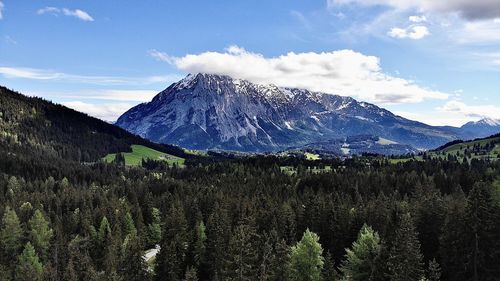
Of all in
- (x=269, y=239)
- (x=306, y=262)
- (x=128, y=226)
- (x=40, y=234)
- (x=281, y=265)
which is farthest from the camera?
(x=128, y=226)

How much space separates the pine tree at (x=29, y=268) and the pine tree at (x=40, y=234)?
1136 cm

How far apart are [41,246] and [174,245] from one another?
5582 centimetres

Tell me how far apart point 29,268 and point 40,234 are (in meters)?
27.5

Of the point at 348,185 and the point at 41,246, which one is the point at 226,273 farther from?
the point at 348,185

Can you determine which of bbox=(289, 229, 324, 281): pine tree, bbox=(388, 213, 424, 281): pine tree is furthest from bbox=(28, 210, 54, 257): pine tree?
bbox=(388, 213, 424, 281): pine tree

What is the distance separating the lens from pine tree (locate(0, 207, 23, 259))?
120 m

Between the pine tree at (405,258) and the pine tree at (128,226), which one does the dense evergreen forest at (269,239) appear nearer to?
the pine tree at (405,258)

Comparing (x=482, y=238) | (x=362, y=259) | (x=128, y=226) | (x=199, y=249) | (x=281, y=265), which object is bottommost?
(x=128, y=226)

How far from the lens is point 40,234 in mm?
122312

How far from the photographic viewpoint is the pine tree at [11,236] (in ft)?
393

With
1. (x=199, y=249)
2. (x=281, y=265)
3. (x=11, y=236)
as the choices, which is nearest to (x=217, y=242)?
(x=199, y=249)

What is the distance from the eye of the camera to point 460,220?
6600 centimetres

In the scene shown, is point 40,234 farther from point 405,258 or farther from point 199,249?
point 405,258

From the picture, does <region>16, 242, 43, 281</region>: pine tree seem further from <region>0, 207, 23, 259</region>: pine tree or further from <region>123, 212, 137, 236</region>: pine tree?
<region>123, 212, 137, 236</region>: pine tree
